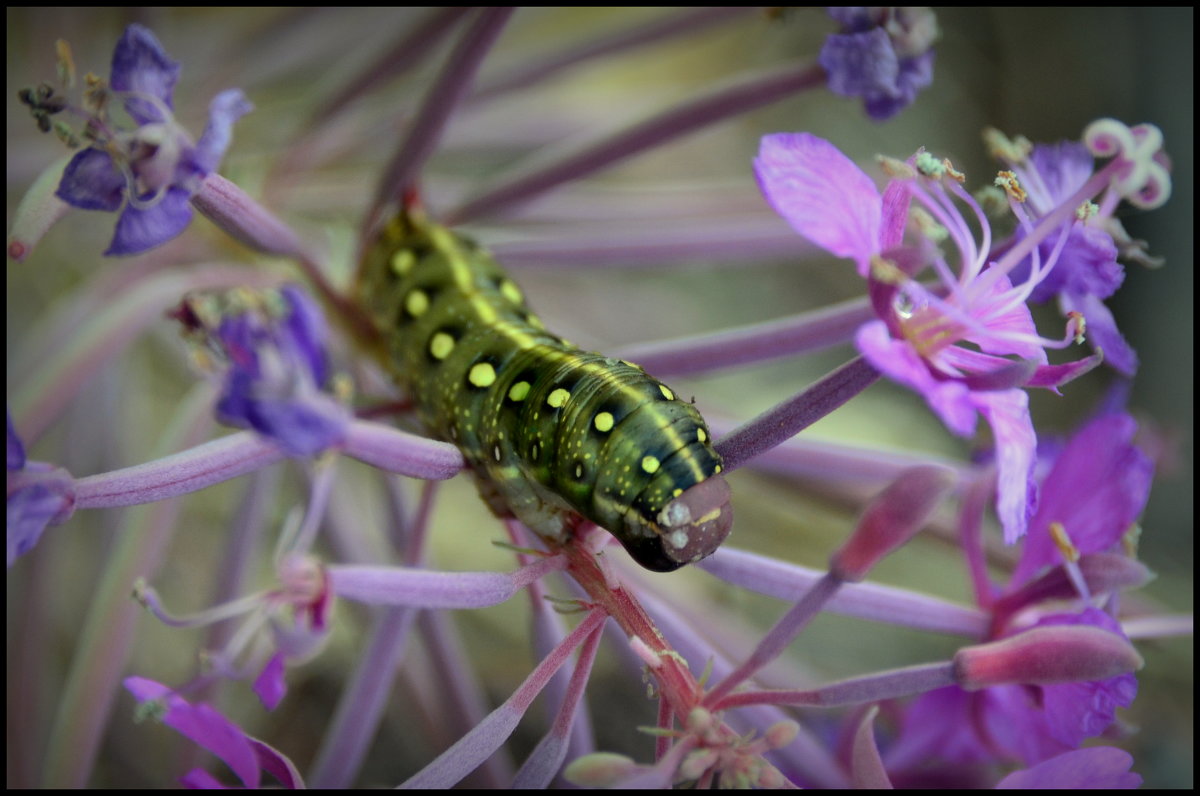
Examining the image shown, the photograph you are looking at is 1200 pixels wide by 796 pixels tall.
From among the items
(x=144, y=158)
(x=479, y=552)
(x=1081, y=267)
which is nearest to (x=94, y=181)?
(x=144, y=158)

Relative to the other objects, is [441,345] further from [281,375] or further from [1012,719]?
[1012,719]

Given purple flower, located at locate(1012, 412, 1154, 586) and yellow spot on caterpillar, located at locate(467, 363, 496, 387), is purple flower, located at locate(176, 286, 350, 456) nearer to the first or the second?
yellow spot on caterpillar, located at locate(467, 363, 496, 387)

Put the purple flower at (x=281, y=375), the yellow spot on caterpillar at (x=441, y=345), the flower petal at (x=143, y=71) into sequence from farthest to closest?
A: the yellow spot on caterpillar at (x=441, y=345), the flower petal at (x=143, y=71), the purple flower at (x=281, y=375)

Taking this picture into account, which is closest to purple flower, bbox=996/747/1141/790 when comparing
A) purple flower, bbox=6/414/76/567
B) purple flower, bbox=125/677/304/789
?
purple flower, bbox=125/677/304/789

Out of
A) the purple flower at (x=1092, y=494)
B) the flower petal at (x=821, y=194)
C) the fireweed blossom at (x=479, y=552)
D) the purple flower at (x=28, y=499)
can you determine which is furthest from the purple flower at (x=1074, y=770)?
the purple flower at (x=28, y=499)

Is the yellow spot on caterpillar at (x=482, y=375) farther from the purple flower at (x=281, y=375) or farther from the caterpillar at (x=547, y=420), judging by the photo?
the purple flower at (x=281, y=375)

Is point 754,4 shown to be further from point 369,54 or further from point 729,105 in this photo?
point 369,54

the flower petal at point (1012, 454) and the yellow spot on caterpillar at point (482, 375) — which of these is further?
the yellow spot on caterpillar at point (482, 375)
